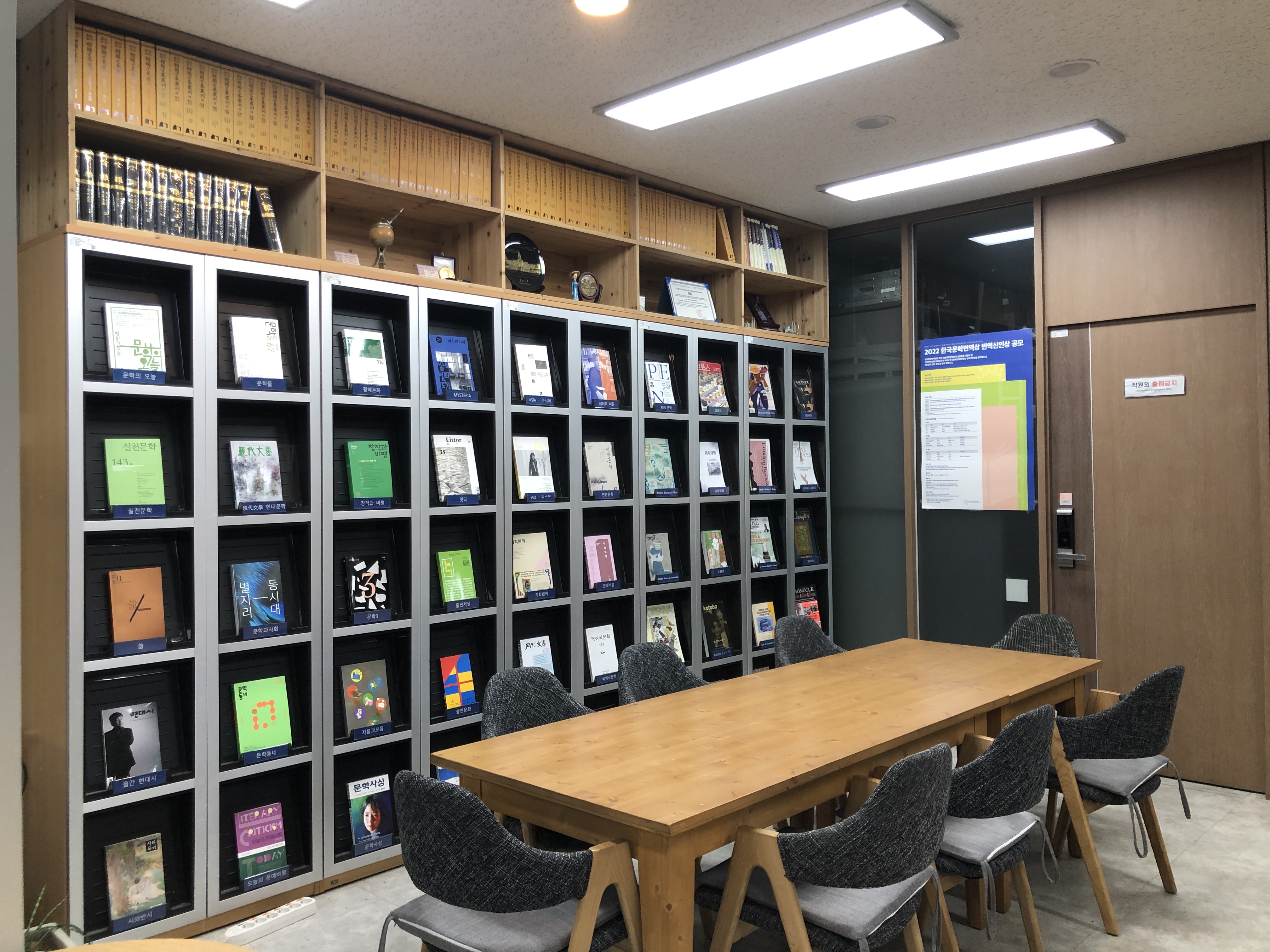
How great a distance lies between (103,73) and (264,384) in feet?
3.87

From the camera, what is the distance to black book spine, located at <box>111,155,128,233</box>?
3.33 metres

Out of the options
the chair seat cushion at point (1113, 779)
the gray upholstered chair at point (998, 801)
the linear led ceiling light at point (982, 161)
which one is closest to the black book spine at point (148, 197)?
the gray upholstered chair at point (998, 801)

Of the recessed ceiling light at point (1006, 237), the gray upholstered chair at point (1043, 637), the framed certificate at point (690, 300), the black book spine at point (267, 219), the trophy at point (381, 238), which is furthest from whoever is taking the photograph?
the recessed ceiling light at point (1006, 237)

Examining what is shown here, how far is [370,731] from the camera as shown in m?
3.89

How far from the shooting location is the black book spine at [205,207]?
140 inches

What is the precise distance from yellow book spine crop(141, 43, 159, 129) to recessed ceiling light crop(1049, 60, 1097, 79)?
3425 millimetres

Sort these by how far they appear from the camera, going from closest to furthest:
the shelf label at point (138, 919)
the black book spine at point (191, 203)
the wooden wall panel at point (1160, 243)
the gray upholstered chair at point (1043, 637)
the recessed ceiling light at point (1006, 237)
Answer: the shelf label at point (138, 919) < the black book spine at point (191, 203) < the gray upholstered chair at point (1043, 637) < the wooden wall panel at point (1160, 243) < the recessed ceiling light at point (1006, 237)

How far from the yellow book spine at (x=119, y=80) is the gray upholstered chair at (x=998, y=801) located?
353 centimetres

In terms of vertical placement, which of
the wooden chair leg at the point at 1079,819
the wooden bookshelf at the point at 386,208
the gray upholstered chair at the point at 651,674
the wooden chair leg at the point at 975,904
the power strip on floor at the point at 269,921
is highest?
the wooden bookshelf at the point at 386,208

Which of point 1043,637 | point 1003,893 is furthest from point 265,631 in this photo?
point 1043,637

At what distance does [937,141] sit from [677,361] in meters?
1.79

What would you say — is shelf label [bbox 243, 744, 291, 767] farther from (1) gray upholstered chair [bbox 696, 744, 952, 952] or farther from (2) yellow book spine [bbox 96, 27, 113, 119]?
(2) yellow book spine [bbox 96, 27, 113, 119]

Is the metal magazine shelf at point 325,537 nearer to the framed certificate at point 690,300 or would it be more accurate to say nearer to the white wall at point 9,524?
the framed certificate at point 690,300

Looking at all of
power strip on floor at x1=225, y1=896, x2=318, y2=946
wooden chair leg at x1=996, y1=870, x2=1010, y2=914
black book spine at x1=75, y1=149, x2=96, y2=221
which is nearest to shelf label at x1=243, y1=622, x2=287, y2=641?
power strip on floor at x1=225, y1=896, x2=318, y2=946
